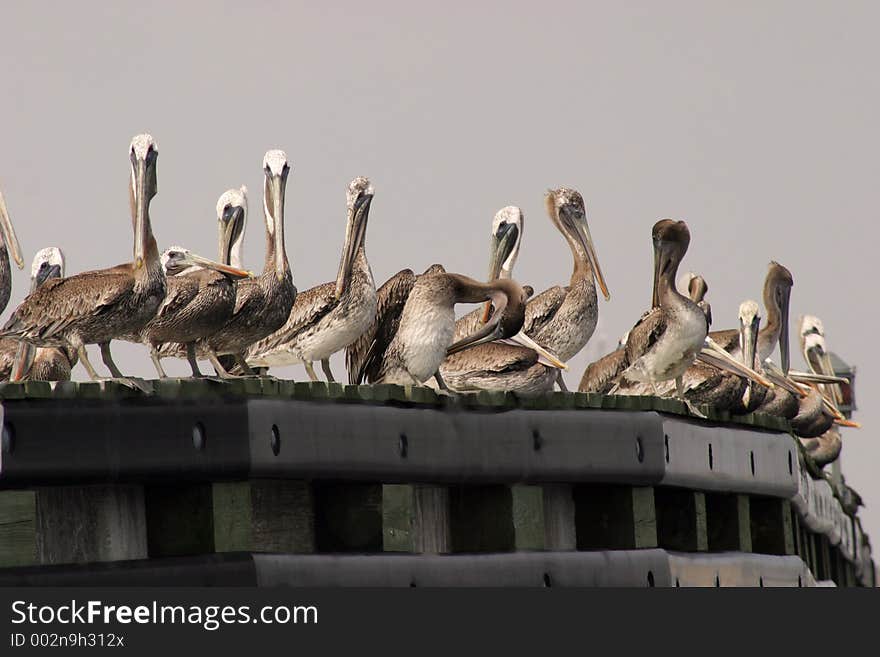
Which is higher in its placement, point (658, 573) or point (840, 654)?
point (658, 573)

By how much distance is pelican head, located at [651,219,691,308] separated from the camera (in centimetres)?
2006

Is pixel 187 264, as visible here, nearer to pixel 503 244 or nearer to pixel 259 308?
pixel 259 308

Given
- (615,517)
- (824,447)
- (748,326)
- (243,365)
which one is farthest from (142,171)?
(824,447)

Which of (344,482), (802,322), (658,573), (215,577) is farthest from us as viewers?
(802,322)

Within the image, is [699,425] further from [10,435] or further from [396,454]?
[10,435]

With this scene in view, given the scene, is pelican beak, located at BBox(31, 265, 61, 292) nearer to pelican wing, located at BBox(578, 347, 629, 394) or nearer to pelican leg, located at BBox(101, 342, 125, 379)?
pelican wing, located at BBox(578, 347, 629, 394)

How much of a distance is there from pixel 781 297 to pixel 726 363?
643 centimetres

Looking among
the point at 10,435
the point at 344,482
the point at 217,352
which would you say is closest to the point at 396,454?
the point at 344,482

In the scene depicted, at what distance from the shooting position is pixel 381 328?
685 inches

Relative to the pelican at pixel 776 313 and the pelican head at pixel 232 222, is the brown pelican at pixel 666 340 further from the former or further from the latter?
the pelican at pixel 776 313

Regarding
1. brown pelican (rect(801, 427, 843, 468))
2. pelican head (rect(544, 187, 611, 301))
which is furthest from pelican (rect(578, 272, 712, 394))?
brown pelican (rect(801, 427, 843, 468))

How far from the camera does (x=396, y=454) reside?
13.1 meters

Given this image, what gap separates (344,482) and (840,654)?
324 cm

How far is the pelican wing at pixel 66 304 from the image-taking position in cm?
1401
